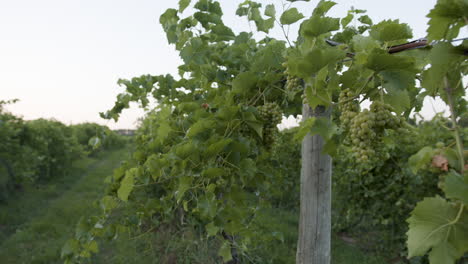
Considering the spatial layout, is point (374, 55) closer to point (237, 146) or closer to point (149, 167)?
point (237, 146)

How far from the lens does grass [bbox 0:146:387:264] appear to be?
448cm

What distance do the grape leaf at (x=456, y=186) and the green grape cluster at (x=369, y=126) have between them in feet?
1.02

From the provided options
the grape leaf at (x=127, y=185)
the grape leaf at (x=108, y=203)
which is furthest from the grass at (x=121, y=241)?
the grape leaf at (x=127, y=185)

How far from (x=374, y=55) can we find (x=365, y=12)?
4.69 ft

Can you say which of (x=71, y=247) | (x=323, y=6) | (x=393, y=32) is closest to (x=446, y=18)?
(x=393, y=32)

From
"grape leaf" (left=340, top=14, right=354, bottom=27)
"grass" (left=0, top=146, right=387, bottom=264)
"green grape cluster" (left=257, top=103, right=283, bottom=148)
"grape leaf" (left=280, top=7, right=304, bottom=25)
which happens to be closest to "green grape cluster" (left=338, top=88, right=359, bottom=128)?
"green grape cluster" (left=257, top=103, right=283, bottom=148)

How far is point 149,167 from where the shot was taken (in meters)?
1.55

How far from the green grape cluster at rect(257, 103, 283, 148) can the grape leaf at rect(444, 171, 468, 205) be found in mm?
826

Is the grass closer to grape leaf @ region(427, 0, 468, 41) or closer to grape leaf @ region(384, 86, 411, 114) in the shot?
grape leaf @ region(384, 86, 411, 114)

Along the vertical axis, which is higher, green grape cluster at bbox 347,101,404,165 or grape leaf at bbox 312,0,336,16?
grape leaf at bbox 312,0,336,16

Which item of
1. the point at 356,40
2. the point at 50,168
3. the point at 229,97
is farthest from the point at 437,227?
the point at 50,168

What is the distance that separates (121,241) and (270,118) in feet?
16.2

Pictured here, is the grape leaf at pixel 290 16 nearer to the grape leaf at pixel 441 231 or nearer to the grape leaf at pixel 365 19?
the grape leaf at pixel 365 19

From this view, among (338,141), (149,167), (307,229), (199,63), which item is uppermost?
(199,63)
